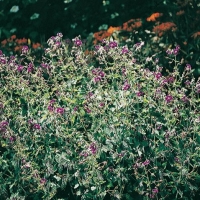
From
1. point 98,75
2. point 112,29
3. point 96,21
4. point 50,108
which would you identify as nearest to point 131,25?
point 112,29

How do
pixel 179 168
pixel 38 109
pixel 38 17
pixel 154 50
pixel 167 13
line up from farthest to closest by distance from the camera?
1. pixel 38 17
2. pixel 167 13
3. pixel 154 50
4. pixel 38 109
5. pixel 179 168

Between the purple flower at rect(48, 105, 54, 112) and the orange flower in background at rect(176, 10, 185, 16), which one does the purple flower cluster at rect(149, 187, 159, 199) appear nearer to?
the purple flower at rect(48, 105, 54, 112)

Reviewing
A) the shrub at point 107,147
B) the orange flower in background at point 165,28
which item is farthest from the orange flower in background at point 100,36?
the shrub at point 107,147

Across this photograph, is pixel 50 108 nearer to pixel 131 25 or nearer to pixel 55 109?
pixel 55 109

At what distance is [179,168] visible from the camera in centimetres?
391

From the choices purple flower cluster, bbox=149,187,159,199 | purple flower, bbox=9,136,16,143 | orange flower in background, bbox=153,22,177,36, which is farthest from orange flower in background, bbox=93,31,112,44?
purple flower cluster, bbox=149,187,159,199

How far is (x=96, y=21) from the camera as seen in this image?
6.83 metres

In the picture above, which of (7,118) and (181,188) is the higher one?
(7,118)

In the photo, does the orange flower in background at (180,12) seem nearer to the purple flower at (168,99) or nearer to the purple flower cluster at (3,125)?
the purple flower at (168,99)

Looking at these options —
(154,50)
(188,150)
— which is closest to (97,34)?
(154,50)

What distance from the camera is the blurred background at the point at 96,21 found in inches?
236

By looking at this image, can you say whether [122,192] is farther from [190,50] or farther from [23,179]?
[190,50]

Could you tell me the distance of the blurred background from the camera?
6.00 metres

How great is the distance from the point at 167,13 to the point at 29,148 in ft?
9.40
